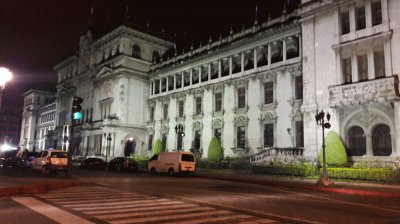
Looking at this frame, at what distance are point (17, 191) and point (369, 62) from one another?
2610cm

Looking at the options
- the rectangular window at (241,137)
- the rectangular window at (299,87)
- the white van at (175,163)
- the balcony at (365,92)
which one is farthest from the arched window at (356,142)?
the rectangular window at (241,137)

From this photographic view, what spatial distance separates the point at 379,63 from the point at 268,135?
13794 millimetres

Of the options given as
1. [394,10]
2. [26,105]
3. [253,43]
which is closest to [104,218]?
[394,10]

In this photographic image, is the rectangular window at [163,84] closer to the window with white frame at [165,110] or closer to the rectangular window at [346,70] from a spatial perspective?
the window with white frame at [165,110]

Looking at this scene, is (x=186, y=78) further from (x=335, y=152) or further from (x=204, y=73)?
(x=335, y=152)

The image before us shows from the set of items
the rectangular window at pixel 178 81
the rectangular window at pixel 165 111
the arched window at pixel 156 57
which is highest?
the arched window at pixel 156 57

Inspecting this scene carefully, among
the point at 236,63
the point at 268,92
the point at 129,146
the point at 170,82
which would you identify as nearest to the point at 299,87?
the point at 268,92

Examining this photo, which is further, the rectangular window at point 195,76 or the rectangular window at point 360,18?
the rectangular window at point 195,76

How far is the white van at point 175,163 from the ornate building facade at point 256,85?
353 inches

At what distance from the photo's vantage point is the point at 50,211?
33.8ft

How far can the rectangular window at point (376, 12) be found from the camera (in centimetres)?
2891

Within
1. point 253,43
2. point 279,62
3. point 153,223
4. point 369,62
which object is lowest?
point 153,223

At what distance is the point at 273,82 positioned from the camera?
38688mm

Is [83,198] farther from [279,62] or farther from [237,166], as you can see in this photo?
[279,62]
